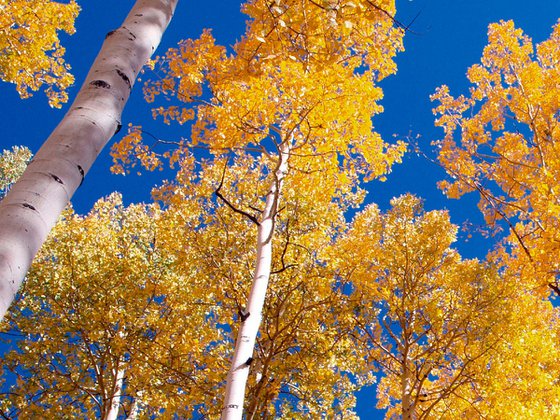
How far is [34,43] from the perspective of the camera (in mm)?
8281

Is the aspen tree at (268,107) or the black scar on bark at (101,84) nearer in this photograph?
the black scar on bark at (101,84)

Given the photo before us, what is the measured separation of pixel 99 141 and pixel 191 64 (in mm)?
3794

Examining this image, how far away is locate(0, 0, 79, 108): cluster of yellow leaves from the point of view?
311 inches

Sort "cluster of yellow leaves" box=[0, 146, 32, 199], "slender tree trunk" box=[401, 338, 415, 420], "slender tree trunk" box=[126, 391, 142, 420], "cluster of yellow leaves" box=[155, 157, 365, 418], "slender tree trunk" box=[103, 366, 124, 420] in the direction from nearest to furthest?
"cluster of yellow leaves" box=[155, 157, 365, 418], "slender tree trunk" box=[401, 338, 415, 420], "slender tree trunk" box=[103, 366, 124, 420], "slender tree trunk" box=[126, 391, 142, 420], "cluster of yellow leaves" box=[0, 146, 32, 199]

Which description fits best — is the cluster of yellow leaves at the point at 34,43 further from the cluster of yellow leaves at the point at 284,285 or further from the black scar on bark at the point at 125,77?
the black scar on bark at the point at 125,77

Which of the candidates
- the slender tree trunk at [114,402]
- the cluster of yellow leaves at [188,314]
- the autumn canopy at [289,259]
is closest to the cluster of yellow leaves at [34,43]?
the autumn canopy at [289,259]

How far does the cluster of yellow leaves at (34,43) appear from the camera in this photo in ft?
25.9

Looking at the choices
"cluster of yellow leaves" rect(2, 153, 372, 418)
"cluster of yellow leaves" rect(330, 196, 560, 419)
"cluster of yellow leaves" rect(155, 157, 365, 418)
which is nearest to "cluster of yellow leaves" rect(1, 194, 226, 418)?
"cluster of yellow leaves" rect(2, 153, 372, 418)

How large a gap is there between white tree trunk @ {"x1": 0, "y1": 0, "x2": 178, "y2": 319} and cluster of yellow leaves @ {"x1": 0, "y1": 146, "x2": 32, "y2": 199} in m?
13.9

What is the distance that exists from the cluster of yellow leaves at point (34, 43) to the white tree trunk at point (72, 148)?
7010 millimetres

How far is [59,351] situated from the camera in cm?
938

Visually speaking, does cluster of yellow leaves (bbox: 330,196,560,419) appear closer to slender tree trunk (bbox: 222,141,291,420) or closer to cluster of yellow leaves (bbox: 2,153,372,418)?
cluster of yellow leaves (bbox: 2,153,372,418)

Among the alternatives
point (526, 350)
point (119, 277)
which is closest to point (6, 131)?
point (119, 277)

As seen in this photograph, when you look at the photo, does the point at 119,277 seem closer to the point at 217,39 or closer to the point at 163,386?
the point at 163,386
